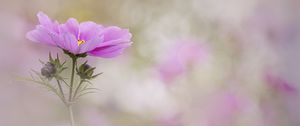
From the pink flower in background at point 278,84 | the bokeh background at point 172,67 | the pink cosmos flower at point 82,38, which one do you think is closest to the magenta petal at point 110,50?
the pink cosmos flower at point 82,38

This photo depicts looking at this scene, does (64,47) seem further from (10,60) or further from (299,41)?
(299,41)

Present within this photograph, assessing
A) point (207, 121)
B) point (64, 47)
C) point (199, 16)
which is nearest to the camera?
point (64, 47)

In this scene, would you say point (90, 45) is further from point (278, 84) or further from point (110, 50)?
point (278, 84)

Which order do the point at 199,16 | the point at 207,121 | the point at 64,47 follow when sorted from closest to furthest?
the point at 64,47
the point at 207,121
the point at 199,16

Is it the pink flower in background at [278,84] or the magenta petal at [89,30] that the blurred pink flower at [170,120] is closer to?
the pink flower in background at [278,84]

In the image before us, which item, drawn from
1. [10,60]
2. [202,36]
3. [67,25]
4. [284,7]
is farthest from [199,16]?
[67,25]

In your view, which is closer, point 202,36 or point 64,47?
point 64,47
